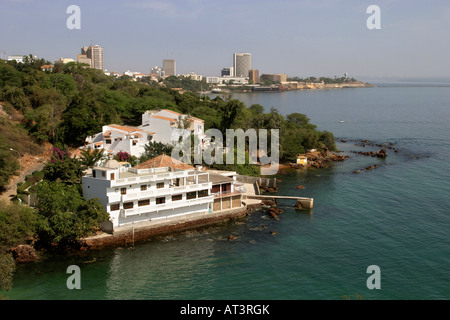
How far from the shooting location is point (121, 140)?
4059 centimetres

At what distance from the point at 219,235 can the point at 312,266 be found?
6.99m

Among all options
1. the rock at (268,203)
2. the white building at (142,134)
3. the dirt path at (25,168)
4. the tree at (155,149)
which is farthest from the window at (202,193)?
the dirt path at (25,168)

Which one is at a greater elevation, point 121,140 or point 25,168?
point 121,140

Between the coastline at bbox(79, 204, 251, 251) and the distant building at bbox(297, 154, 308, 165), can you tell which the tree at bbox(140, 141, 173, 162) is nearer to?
the coastline at bbox(79, 204, 251, 251)

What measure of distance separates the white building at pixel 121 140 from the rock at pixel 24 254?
16049mm

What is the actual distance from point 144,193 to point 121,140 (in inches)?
568

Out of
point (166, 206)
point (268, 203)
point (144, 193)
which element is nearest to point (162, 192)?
point (166, 206)

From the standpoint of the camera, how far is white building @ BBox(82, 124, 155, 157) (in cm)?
4000

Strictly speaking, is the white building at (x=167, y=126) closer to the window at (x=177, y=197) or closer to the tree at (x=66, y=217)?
the window at (x=177, y=197)

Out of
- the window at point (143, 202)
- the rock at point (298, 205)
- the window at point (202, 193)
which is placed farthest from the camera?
the rock at point (298, 205)

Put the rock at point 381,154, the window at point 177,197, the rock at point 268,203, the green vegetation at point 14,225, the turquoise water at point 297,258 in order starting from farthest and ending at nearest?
the rock at point 381,154 → the rock at point 268,203 → the window at point 177,197 → the green vegetation at point 14,225 → the turquoise water at point 297,258

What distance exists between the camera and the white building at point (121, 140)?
40.0 meters

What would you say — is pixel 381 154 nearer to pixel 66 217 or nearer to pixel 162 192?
pixel 162 192

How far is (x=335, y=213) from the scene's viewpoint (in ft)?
107
